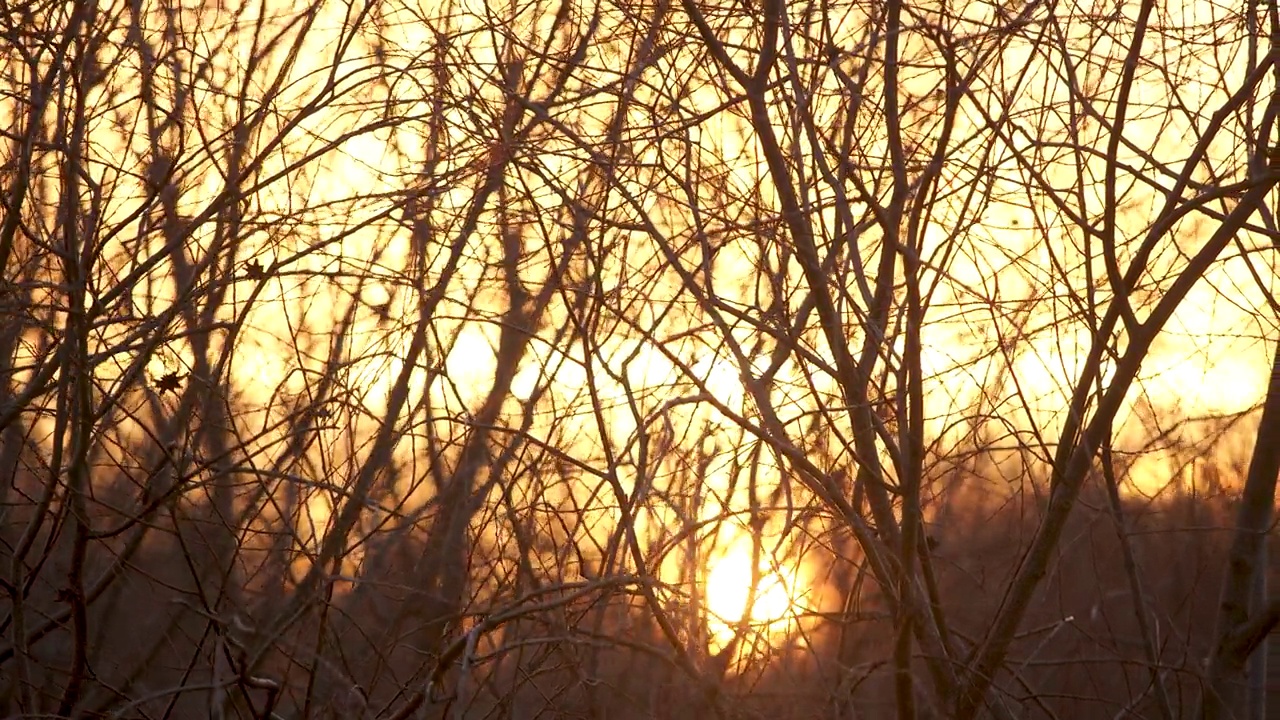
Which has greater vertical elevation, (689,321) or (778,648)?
(689,321)

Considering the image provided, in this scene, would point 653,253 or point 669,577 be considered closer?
point 669,577

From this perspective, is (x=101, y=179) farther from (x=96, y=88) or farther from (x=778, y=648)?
(x=778, y=648)

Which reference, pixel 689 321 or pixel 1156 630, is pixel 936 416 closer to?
pixel 689 321

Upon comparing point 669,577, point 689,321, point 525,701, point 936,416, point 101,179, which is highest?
point 101,179

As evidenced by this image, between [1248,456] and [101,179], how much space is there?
2808 mm

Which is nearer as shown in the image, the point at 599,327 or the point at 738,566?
the point at 738,566

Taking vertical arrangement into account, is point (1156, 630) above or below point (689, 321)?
below

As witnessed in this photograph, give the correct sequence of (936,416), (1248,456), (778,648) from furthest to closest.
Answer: (1248,456), (936,416), (778,648)

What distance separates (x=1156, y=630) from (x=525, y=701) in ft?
4.75

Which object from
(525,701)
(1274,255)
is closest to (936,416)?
(1274,255)

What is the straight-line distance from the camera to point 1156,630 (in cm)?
283

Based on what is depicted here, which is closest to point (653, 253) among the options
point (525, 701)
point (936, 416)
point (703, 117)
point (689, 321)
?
point (689, 321)

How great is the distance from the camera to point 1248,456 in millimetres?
3088

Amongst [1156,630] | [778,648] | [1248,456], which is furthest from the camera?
[1248,456]
